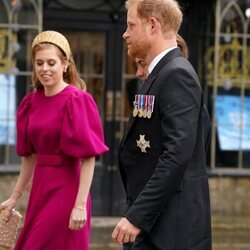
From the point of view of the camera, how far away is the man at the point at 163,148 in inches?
125

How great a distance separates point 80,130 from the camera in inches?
172

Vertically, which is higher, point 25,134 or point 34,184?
point 25,134

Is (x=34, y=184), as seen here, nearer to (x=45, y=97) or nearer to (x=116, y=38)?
(x=45, y=97)

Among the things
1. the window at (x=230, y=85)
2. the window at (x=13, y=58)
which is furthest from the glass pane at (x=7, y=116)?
the window at (x=230, y=85)

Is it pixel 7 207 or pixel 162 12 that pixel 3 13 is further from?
pixel 162 12

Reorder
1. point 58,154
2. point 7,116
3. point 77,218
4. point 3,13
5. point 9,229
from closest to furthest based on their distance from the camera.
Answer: point 77,218, point 58,154, point 9,229, point 3,13, point 7,116

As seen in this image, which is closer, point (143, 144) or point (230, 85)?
point (143, 144)

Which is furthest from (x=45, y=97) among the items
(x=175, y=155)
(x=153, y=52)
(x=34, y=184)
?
(x=175, y=155)

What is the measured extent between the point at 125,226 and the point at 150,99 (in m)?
0.56

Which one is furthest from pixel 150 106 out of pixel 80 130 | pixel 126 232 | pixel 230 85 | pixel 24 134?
pixel 230 85

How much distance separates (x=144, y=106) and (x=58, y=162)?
1.24 meters

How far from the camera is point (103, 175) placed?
8906 mm

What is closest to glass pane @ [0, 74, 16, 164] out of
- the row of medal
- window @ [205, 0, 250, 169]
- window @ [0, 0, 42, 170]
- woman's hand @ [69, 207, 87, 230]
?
window @ [0, 0, 42, 170]

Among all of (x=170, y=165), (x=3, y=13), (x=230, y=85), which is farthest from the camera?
(x=230, y=85)
